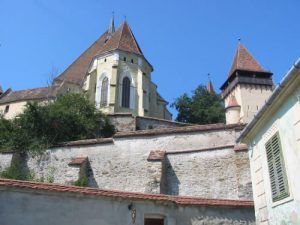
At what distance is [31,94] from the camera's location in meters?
37.9

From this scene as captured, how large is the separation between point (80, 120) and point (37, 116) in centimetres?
296

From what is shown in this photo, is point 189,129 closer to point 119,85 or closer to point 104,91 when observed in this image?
point 119,85

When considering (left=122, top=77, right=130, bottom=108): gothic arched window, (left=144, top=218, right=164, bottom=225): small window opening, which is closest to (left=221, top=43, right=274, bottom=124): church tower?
(left=122, top=77, right=130, bottom=108): gothic arched window

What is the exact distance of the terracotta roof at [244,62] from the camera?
122 ft

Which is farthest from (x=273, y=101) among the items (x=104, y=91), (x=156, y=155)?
(x=104, y=91)

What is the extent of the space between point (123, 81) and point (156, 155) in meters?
15.8

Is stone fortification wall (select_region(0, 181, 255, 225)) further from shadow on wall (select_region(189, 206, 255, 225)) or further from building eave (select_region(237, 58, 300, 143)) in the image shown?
building eave (select_region(237, 58, 300, 143))

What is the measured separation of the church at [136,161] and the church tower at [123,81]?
0.10 m

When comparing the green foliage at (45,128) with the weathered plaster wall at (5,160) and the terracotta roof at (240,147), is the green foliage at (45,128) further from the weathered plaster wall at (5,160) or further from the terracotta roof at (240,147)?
the terracotta roof at (240,147)

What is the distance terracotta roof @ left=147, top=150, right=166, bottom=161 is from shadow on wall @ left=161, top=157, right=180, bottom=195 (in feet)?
1.40

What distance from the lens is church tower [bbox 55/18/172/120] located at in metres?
32.1

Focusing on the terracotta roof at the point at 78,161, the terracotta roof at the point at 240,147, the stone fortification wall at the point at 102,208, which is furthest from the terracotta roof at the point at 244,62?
the stone fortification wall at the point at 102,208

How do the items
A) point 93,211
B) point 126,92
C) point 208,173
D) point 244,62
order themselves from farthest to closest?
point 244,62, point 126,92, point 208,173, point 93,211

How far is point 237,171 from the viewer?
1703cm
